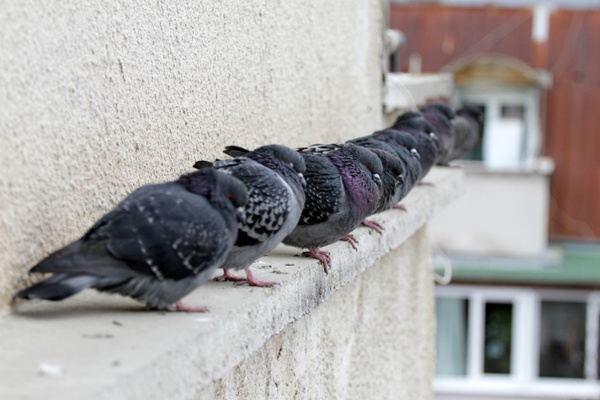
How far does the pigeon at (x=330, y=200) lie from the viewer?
3.94 metres

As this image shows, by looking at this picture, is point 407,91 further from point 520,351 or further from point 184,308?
point 520,351

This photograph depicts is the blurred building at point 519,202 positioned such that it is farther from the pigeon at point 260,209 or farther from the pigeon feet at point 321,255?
the pigeon at point 260,209

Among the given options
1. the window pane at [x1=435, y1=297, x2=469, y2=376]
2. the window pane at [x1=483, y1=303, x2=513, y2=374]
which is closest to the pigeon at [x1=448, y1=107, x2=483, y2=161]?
the window pane at [x1=435, y1=297, x2=469, y2=376]

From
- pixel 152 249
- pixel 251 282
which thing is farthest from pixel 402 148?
pixel 152 249

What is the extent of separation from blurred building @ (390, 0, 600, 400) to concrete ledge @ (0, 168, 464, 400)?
1406cm

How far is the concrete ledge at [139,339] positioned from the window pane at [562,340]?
14907 mm

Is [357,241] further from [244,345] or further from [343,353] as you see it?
[244,345]

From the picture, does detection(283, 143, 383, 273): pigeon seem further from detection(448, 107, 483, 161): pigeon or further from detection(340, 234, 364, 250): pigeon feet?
detection(448, 107, 483, 161): pigeon

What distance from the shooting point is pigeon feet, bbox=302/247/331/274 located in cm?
385

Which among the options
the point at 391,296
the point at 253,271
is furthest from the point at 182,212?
the point at 391,296

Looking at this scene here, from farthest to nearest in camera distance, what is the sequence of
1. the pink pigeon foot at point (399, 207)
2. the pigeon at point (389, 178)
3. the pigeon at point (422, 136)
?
1. the pigeon at point (422, 136)
2. the pink pigeon foot at point (399, 207)
3. the pigeon at point (389, 178)

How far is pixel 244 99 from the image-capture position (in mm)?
4387

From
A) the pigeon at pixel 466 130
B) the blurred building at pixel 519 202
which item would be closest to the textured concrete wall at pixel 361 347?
the pigeon at pixel 466 130

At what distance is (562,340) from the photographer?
18.3 metres
